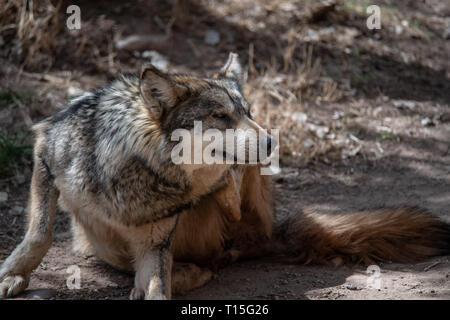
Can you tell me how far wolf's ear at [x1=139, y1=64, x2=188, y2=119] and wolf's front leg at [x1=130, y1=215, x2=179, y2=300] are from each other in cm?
81

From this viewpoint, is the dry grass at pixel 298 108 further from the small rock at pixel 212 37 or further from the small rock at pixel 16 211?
the small rock at pixel 16 211

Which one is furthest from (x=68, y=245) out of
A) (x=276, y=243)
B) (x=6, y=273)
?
(x=276, y=243)

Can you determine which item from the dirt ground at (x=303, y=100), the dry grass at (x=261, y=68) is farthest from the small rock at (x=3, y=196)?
the dry grass at (x=261, y=68)

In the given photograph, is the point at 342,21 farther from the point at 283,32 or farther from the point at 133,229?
the point at 133,229

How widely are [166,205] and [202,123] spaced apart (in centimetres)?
62

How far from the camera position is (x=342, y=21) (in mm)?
8703

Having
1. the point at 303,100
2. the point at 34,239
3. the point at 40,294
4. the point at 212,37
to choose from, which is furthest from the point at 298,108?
the point at 40,294

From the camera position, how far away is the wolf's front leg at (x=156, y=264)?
11.8 feet

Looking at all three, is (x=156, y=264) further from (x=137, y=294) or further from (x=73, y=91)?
(x=73, y=91)

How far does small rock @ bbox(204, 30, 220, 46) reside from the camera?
8.00m

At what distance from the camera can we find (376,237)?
14.0 ft

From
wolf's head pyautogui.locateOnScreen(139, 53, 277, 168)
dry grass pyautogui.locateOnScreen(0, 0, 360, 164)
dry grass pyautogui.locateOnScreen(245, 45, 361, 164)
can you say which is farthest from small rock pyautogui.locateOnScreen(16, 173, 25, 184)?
dry grass pyautogui.locateOnScreen(245, 45, 361, 164)

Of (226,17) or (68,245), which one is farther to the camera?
(226,17)

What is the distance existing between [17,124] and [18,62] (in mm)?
1273
